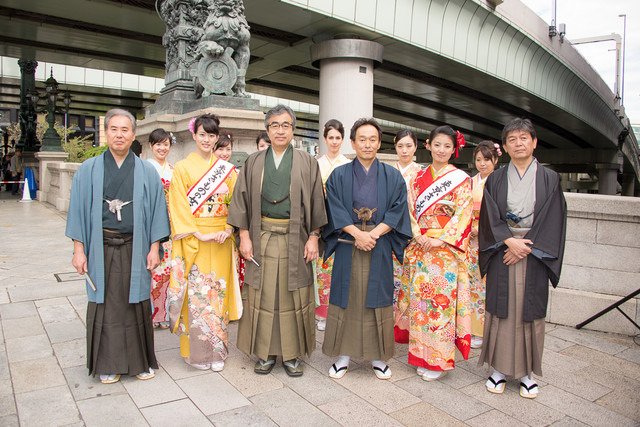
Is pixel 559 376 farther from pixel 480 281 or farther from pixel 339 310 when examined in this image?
pixel 339 310

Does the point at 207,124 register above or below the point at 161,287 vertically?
above

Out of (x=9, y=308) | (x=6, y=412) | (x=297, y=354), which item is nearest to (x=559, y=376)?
(x=297, y=354)

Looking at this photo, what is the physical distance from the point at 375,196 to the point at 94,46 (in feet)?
58.7

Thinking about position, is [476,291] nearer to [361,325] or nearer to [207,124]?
[361,325]

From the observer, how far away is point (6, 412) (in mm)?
2881

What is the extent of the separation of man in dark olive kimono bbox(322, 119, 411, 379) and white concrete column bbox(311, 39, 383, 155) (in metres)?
9.47

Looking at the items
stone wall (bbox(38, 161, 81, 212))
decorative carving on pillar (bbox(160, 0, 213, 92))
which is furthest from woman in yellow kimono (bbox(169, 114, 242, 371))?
stone wall (bbox(38, 161, 81, 212))

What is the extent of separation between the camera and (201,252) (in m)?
3.64

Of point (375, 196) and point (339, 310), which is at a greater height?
point (375, 196)

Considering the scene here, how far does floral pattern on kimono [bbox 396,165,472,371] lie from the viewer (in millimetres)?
3535

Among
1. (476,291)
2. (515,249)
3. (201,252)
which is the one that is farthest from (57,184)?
(515,249)

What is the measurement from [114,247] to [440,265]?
2.38m

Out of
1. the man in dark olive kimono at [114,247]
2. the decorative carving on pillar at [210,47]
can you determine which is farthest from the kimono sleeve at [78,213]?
the decorative carving on pillar at [210,47]

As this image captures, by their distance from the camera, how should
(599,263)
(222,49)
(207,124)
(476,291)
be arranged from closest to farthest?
(207,124) < (476,291) < (599,263) < (222,49)
